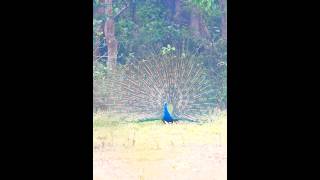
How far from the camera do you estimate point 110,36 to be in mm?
2492

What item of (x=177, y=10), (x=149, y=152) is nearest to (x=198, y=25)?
(x=177, y=10)

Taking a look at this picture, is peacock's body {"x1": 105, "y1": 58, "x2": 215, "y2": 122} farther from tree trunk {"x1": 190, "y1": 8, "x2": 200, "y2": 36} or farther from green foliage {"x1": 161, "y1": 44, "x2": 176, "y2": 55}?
tree trunk {"x1": 190, "y1": 8, "x2": 200, "y2": 36}

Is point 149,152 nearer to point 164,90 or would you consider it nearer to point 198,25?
point 164,90

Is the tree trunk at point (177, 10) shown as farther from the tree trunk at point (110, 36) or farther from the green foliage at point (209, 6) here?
the tree trunk at point (110, 36)

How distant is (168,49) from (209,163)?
0.66 m

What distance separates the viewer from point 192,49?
2529mm

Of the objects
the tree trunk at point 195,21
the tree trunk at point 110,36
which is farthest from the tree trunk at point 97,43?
the tree trunk at point 195,21

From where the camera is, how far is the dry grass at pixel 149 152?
7.90 ft

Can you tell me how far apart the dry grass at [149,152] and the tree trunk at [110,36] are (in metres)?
0.30

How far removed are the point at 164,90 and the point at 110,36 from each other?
545 millimetres

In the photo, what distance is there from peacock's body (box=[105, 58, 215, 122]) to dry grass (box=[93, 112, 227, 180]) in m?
0.12
